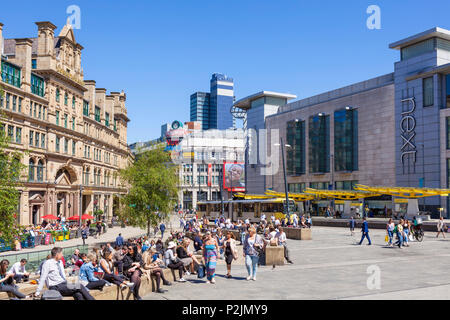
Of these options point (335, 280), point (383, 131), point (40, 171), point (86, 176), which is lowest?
point (335, 280)

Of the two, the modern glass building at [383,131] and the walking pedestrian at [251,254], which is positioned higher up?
the modern glass building at [383,131]

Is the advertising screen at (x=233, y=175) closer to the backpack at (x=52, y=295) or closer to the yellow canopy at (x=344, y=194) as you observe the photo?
the yellow canopy at (x=344, y=194)

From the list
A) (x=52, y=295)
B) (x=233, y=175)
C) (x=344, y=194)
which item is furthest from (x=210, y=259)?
(x=233, y=175)

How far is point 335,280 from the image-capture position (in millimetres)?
15648

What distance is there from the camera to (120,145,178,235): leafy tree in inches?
1448

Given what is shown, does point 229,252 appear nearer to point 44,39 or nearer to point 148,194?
point 148,194

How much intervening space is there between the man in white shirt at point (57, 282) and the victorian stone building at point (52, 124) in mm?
31436

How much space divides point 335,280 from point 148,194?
2400cm

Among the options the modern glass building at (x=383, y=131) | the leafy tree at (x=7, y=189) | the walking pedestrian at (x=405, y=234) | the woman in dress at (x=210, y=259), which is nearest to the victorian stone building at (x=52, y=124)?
the leafy tree at (x=7, y=189)

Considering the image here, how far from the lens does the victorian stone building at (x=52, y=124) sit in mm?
49969

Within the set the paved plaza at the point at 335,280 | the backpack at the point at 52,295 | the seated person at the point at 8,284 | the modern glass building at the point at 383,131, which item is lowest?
the paved plaza at the point at 335,280

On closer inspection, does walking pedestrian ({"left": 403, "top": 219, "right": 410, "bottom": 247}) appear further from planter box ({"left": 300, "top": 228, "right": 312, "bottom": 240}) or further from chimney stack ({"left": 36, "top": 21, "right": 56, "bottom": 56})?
chimney stack ({"left": 36, "top": 21, "right": 56, "bottom": 56})
